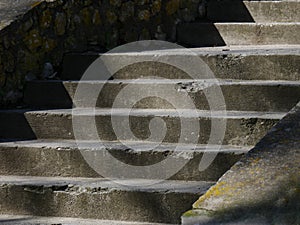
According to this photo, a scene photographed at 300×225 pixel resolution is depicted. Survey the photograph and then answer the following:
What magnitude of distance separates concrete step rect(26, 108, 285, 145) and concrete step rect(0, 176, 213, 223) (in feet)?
1.17

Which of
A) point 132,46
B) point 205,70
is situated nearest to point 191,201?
point 205,70

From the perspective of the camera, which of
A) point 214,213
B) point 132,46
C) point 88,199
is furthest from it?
point 132,46

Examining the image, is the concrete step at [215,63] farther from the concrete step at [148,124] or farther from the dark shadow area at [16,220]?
the dark shadow area at [16,220]

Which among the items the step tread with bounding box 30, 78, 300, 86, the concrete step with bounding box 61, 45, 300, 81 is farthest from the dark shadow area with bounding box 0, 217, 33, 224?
the concrete step with bounding box 61, 45, 300, 81

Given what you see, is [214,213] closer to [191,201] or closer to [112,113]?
[191,201]

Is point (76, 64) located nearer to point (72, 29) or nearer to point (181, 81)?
point (72, 29)

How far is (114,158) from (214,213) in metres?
1.36

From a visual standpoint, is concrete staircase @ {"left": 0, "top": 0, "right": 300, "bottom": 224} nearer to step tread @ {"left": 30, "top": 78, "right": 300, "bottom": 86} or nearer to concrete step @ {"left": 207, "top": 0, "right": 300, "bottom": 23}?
step tread @ {"left": 30, "top": 78, "right": 300, "bottom": 86}

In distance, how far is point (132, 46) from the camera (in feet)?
17.4

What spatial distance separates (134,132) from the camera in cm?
415

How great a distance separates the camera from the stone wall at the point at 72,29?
461 centimetres

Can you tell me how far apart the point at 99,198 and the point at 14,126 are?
3.26 ft

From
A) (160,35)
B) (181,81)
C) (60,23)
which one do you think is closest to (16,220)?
(181,81)

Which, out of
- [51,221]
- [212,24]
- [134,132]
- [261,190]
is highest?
[261,190]
